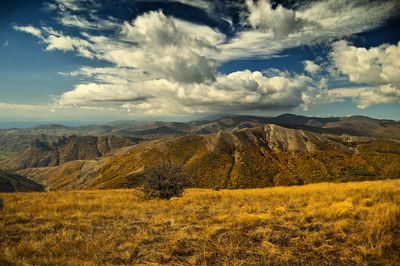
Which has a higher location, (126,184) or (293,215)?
(293,215)

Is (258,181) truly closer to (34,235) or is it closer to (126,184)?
(126,184)

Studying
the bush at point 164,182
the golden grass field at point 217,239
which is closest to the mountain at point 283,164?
the bush at point 164,182

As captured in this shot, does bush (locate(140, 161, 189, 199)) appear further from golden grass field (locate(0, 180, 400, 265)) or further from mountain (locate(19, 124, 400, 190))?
mountain (locate(19, 124, 400, 190))

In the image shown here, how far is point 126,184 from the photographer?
506ft

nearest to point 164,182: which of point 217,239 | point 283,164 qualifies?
point 217,239

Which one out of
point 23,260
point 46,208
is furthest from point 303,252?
point 46,208

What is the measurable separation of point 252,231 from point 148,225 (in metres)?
4.00

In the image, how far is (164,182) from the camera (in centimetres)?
2450

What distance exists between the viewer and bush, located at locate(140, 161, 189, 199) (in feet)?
78.7

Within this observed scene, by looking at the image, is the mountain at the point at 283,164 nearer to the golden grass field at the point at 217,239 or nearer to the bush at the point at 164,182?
the bush at the point at 164,182

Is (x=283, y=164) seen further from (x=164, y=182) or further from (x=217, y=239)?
(x=217, y=239)

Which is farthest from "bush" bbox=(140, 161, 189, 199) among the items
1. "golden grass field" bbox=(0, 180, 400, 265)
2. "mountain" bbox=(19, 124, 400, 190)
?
"mountain" bbox=(19, 124, 400, 190)

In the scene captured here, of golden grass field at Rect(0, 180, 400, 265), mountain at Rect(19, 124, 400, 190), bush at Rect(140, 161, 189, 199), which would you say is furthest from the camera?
mountain at Rect(19, 124, 400, 190)

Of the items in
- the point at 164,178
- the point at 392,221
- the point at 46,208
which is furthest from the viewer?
the point at 164,178
